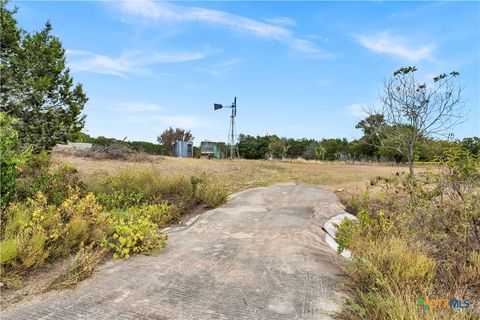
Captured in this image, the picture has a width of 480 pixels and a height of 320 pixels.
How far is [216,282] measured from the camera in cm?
360

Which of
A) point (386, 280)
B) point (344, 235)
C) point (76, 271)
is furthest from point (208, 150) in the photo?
point (386, 280)

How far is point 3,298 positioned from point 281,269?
3.07m

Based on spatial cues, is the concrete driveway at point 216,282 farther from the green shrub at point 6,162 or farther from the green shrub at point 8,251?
the green shrub at point 6,162

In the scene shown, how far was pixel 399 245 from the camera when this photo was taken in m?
3.85

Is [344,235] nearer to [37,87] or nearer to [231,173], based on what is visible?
[231,173]

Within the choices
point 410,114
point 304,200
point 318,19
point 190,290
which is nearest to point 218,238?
point 190,290

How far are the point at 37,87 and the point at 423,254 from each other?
14378 millimetres

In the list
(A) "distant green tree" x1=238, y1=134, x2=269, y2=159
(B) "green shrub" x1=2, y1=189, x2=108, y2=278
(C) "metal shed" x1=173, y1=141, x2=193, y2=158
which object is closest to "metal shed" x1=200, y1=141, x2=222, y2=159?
(C) "metal shed" x1=173, y1=141, x2=193, y2=158

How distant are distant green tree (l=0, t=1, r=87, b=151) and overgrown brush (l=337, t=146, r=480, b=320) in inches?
445

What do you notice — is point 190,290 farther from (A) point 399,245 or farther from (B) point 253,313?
(A) point 399,245

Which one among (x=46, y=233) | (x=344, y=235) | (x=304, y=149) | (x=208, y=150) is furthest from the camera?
(x=304, y=149)

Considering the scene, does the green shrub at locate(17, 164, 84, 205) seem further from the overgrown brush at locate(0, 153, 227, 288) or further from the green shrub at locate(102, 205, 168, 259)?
the green shrub at locate(102, 205, 168, 259)

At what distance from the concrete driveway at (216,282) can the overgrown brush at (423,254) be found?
417 mm

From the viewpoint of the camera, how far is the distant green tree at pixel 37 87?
11.6 m
